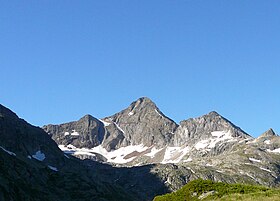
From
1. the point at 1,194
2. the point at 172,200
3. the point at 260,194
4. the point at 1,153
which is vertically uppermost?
the point at 1,153

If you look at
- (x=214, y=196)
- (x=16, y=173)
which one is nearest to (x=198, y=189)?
(x=214, y=196)

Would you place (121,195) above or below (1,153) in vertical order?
below

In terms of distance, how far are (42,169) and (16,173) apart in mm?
35441

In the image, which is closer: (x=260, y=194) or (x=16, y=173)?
(x=260, y=194)

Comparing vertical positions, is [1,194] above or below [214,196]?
above

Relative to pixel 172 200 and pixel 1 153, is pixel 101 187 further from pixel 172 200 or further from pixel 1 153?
pixel 172 200

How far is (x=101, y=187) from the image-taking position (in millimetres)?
191500

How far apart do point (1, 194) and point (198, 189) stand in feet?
308

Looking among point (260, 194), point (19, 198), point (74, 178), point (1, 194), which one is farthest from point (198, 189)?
point (74, 178)

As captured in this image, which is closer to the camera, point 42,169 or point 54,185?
point 54,185

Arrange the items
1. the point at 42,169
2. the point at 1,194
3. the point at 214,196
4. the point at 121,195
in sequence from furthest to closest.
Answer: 1. the point at 121,195
2. the point at 42,169
3. the point at 1,194
4. the point at 214,196

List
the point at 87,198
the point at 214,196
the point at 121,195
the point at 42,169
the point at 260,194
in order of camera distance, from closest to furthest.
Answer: the point at 260,194
the point at 214,196
the point at 87,198
the point at 42,169
the point at 121,195

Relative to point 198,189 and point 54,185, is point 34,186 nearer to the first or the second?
point 54,185

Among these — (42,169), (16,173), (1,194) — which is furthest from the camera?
(42,169)
